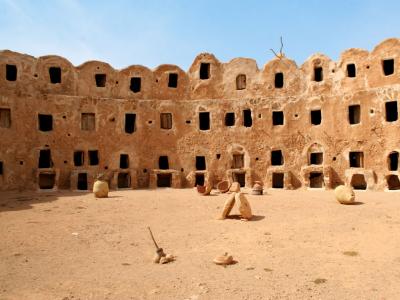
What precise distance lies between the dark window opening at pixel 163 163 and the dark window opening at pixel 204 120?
4037 mm

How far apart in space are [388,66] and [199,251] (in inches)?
864

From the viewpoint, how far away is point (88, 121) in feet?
92.8

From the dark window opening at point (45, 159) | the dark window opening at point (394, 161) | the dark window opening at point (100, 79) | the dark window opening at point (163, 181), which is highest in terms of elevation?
the dark window opening at point (100, 79)

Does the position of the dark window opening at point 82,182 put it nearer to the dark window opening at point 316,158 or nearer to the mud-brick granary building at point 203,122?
the mud-brick granary building at point 203,122

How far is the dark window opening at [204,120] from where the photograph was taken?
29.9 metres

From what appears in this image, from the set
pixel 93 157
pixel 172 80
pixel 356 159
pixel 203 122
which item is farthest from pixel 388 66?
pixel 93 157

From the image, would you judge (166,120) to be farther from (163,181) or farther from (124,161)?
(163,181)

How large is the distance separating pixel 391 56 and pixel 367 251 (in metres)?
19.3

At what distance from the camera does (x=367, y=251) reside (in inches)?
421

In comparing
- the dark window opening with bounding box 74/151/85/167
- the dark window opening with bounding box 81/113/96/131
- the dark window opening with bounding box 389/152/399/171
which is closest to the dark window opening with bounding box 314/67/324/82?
the dark window opening with bounding box 389/152/399/171

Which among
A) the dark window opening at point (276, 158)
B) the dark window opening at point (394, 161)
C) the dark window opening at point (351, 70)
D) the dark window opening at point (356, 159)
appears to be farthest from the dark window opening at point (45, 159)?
the dark window opening at point (394, 161)

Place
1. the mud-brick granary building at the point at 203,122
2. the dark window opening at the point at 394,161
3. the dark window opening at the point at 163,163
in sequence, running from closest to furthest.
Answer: the dark window opening at the point at 394,161 → the mud-brick granary building at the point at 203,122 → the dark window opening at the point at 163,163

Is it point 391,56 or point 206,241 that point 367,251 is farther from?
point 391,56

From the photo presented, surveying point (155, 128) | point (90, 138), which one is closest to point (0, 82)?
point (90, 138)
